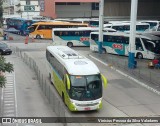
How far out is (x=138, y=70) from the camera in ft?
100.0

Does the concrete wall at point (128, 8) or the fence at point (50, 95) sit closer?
the fence at point (50, 95)

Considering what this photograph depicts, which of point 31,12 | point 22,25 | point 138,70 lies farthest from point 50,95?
point 31,12

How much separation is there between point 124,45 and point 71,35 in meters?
9.78

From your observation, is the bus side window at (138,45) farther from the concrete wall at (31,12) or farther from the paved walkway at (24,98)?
the concrete wall at (31,12)

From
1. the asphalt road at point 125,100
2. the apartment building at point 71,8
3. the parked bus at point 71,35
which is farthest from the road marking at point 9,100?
the apartment building at point 71,8

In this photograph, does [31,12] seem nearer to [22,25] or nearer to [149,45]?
[22,25]

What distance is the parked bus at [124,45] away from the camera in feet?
116

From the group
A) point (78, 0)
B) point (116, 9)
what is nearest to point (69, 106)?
point (116, 9)

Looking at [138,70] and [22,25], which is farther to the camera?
[22,25]

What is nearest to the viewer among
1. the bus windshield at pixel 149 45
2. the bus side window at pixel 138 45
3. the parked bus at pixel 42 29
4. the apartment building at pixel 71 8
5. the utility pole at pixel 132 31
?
the utility pole at pixel 132 31

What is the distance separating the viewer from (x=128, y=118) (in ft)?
59.4

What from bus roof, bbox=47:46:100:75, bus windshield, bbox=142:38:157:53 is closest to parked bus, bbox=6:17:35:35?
bus windshield, bbox=142:38:157:53

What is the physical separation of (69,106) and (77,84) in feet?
4.46

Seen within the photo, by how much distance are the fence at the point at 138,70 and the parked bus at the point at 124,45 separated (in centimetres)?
140
